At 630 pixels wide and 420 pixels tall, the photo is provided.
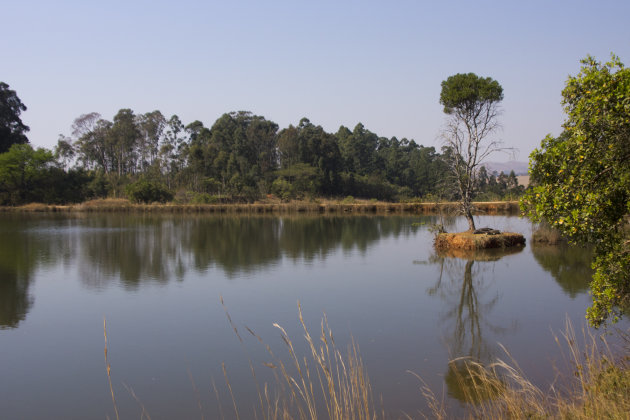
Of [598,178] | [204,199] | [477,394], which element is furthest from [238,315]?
[204,199]

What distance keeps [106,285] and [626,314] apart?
37.7 ft

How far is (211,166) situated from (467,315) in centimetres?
4987

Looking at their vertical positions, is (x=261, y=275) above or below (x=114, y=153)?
below

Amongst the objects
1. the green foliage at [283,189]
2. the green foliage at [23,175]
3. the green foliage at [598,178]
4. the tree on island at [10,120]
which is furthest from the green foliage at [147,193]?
the green foliage at [598,178]

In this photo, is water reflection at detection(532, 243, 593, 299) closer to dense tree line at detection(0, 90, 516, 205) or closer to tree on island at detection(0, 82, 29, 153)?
dense tree line at detection(0, 90, 516, 205)

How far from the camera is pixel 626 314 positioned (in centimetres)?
863

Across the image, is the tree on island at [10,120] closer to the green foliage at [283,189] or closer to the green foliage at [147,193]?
the green foliage at [147,193]

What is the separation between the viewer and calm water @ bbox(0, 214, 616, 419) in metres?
6.06

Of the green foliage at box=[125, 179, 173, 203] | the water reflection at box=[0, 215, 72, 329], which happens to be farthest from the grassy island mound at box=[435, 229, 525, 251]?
the green foliage at box=[125, 179, 173, 203]

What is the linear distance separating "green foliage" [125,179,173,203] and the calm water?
28.3m

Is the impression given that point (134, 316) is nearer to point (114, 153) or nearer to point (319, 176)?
point (319, 176)

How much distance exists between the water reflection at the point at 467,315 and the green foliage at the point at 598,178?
161 centimetres

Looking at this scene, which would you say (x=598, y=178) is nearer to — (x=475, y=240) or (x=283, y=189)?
(x=475, y=240)

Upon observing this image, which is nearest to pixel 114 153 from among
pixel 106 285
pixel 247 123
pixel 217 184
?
pixel 247 123
